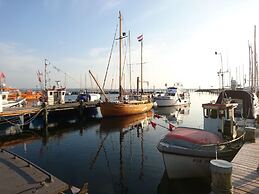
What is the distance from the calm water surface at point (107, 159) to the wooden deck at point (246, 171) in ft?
6.80

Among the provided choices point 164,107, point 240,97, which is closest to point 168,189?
point 240,97

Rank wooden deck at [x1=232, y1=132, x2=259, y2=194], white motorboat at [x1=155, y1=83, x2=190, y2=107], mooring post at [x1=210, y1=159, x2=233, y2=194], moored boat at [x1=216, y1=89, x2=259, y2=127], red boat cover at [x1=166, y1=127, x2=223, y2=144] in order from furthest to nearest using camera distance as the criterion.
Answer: white motorboat at [x1=155, y1=83, x2=190, y2=107] < moored boat at [x1=216, y1=89, x2=259, y2=127] < red boat cover at [x1=166, y1=127, x2=223, y2=144] < wooden deck at [x1=232, y1=132, x2=259, y2=194] < mooring post at [x1=210, y1=159, x2=233, y2=194]

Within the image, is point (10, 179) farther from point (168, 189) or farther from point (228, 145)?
point (228, 145)

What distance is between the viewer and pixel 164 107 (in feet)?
190

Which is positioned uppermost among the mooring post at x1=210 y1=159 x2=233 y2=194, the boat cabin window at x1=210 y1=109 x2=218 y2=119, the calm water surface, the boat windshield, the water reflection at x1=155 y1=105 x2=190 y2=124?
the boat windshield

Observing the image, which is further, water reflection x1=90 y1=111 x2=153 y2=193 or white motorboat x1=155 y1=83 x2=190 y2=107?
white motorboat x1=155 y1=83 x2=190 y2=107

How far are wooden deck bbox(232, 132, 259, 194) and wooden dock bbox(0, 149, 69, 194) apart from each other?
6.37m

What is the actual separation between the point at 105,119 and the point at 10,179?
28.4 meters

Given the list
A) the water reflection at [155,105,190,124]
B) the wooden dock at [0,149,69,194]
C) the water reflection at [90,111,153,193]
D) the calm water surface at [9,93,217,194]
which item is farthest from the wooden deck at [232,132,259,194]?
the water reflection at [155,105,190,124]

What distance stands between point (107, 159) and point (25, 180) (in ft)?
32.6

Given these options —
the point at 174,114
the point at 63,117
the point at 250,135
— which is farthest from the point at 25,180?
the point at 174,114

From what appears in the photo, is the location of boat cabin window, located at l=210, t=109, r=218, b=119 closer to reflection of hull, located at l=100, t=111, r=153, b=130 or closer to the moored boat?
the moored boat

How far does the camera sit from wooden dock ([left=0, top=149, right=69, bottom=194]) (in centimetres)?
654

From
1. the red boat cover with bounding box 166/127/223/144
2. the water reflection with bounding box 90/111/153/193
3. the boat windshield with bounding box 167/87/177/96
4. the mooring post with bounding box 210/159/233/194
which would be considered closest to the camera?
the mooring post with bounding box 210/159/233/194
